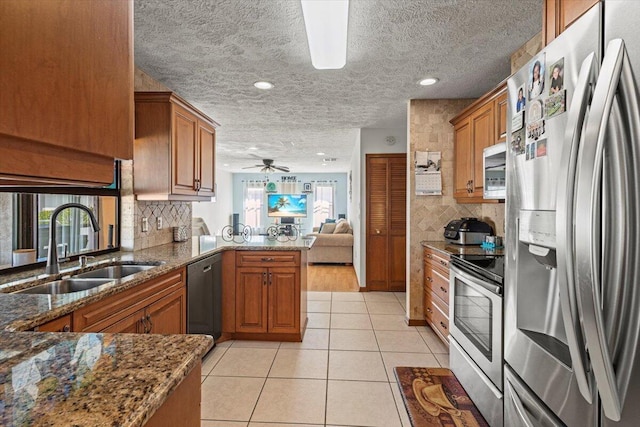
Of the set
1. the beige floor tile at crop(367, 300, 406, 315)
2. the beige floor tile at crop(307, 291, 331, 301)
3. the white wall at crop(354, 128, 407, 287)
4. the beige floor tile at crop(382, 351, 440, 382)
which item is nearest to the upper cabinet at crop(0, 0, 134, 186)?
the beige floor tile at crop(382, 351, 440, 382)

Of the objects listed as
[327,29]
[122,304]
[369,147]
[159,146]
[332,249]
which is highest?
[327,29]

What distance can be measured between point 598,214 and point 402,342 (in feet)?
8.49

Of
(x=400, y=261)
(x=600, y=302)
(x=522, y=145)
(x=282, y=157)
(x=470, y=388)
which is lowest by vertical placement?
(x=470, y=388)

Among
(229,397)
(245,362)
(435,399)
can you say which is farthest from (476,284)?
(245,362)

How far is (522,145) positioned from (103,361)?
153 cm

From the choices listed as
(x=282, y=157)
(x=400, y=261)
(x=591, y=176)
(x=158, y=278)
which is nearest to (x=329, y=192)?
(x=282, y=157)

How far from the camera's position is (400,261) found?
16.4 ft

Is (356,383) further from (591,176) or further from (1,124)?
(1,124)

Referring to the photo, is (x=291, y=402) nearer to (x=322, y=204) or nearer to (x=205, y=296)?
(x=205, y=296)

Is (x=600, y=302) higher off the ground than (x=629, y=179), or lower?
lower

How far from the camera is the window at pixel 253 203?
37.8 feet

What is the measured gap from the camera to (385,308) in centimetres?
410

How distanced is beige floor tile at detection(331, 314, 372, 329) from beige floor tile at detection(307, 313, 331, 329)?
0.20 feet

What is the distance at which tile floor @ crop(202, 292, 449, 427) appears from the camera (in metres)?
1.97
